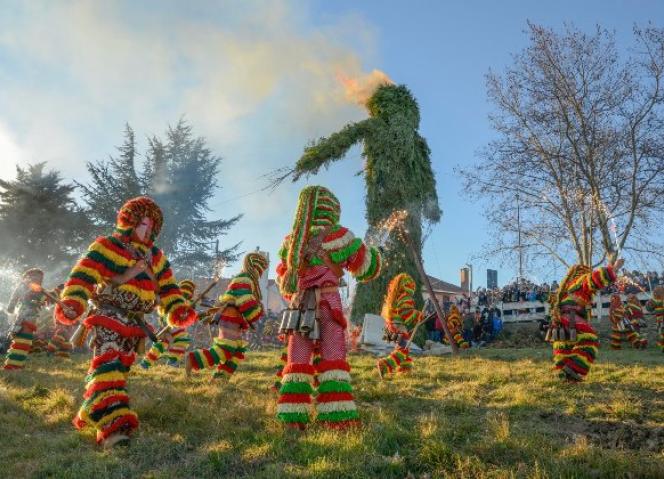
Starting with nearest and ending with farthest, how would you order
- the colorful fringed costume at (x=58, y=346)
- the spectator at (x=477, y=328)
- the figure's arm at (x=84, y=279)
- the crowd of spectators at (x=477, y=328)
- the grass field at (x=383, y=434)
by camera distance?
the grass field at (x=383, y=434) → the figure's arm at (x=84, y=279) → the colorful fringed costume at (x=58, y=346) → the crowd of spectators at (x=477, y=328) → the spectator at (x=477, y=328)

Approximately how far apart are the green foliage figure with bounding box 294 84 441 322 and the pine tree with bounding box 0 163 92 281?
18452 mm

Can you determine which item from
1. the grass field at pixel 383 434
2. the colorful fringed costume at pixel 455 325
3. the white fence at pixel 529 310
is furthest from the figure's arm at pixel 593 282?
the white fence at pixel 529 310

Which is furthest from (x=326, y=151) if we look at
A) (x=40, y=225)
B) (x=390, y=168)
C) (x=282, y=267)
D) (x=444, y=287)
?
(x=444, y=287)

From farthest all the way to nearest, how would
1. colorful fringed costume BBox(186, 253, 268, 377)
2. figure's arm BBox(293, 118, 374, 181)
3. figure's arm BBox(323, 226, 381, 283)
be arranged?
figure's arm BBox(293, 118, 374, 181)
colorful fringed costume BBox(186, 253, 268, 377)
figure's arm BBox(323, 226, 381, 283)

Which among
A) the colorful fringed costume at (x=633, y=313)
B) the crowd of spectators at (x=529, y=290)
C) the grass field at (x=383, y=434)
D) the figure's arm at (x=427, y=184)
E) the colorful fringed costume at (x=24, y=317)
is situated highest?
the figure's arm at (x=427, y=184)

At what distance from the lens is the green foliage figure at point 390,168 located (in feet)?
49.6

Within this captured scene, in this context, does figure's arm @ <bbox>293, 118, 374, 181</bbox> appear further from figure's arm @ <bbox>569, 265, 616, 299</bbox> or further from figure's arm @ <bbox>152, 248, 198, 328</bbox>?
figure's arm @ <bbox>152, 248, 198, 328</bbox>

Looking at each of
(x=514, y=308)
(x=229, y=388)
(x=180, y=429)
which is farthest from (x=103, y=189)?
(x=180, y=429)

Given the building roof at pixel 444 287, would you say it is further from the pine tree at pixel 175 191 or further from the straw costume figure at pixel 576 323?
the straw costume figure at pixel 576 323

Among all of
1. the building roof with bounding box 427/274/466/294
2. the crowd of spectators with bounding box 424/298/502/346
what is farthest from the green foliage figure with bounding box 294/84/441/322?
the building roof with bounding box 427/274/466/294

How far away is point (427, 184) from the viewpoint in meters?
16.1

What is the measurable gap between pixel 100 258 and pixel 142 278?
1.38 ft

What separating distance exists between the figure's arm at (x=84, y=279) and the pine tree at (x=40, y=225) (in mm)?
25527

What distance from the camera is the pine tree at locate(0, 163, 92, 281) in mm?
27109
